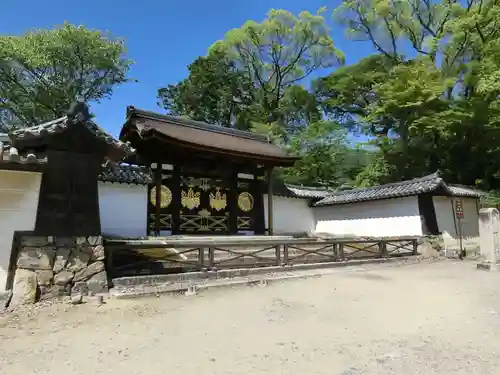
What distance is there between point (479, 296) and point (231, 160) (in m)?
8.90

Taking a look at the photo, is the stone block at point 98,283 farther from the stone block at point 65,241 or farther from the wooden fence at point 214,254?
the stone block at point 65,241

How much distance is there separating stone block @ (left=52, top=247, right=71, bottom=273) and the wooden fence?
32.4 inches

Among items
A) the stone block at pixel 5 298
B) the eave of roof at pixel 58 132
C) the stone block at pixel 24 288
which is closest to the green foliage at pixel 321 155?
the eave of roof at pixel 58 132

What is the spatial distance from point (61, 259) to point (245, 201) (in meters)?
8.67

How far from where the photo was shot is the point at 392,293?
22.1 feet

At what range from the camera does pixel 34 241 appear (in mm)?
5688

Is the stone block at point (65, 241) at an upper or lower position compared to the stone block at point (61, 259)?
upper

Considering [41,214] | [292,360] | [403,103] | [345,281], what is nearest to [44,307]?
[41,214]

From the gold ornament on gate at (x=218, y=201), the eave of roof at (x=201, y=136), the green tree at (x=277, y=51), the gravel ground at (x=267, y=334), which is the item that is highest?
the green tree at (x=277, y=51)

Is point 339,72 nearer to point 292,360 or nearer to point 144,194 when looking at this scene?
point 144,194

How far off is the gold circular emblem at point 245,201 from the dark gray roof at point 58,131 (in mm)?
7595

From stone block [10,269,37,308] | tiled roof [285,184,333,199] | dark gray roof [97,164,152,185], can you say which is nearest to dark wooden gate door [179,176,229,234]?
dark gray roof [97,164,152,185]

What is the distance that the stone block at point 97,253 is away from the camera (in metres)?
6.12

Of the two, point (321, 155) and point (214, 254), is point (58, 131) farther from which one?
point (321, 155)
